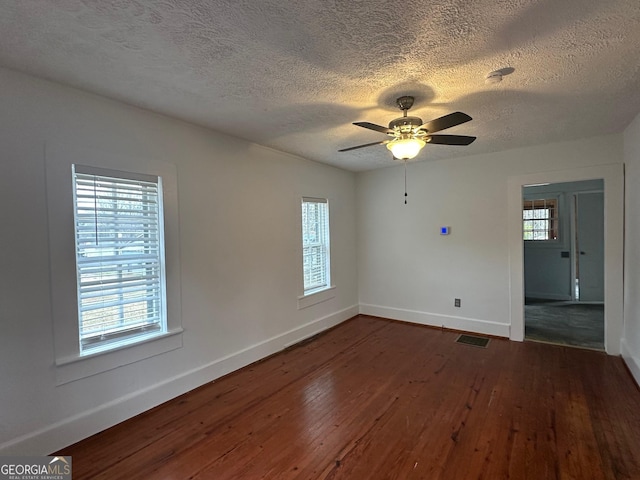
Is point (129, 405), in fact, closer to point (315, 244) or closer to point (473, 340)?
point (315, 244)

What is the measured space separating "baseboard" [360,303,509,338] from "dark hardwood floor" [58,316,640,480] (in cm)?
67

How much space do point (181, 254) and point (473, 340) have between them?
3.77 meters

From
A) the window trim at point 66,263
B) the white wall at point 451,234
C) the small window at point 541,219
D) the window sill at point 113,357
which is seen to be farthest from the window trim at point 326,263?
the small window at point 541,219

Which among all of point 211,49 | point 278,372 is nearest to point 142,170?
point 211,49

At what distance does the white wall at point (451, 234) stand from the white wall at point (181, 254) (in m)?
0.72

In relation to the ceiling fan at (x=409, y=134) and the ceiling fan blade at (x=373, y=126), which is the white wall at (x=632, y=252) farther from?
the ceiling fan blade at (x=373, y=126)

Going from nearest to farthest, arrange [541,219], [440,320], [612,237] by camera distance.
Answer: [612,237] < [440,320] < [541,219]

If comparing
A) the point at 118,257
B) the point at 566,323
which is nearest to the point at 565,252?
the point at 566,323

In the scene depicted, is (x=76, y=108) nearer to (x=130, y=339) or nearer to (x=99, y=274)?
(x=99, y=274)

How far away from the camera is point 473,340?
417 cm

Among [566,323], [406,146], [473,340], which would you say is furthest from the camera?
[566,323]

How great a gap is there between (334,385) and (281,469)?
1134 millimetres

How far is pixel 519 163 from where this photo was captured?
159 inches

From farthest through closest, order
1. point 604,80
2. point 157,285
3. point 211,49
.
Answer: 1. point 157,285
2. point 604,80
3. point 211,49
